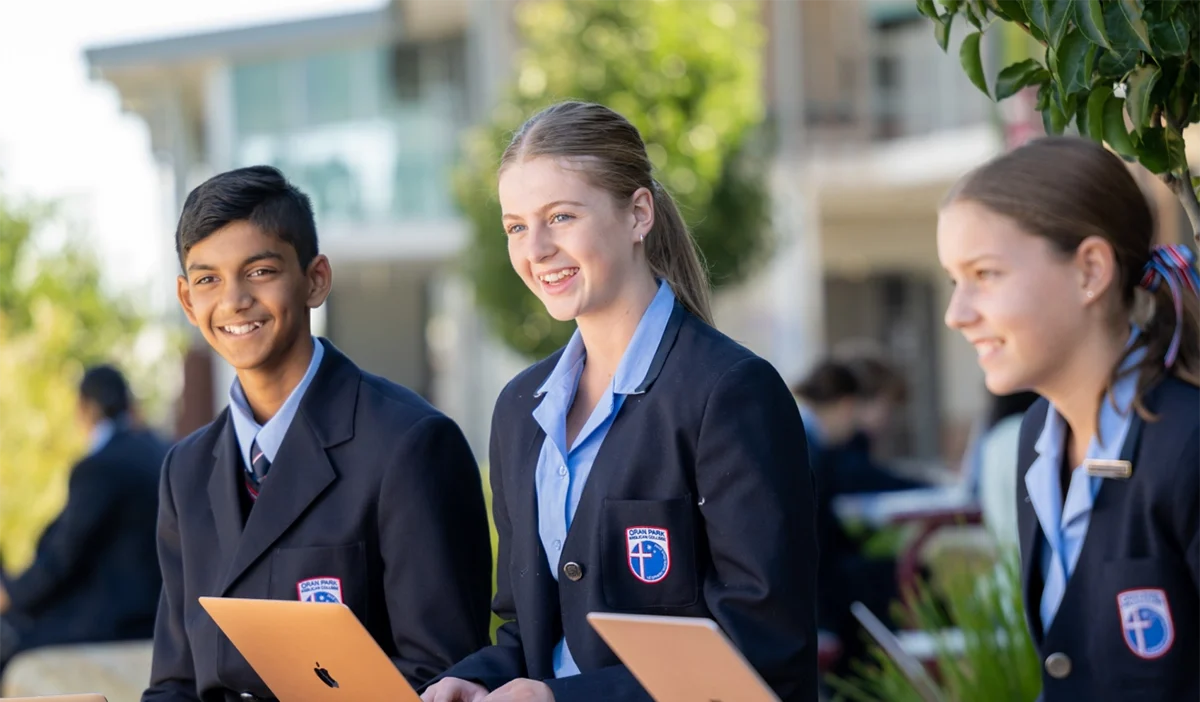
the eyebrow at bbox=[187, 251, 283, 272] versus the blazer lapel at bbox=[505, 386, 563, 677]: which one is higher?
the eyebrow at bbox=[187, 251, 283, 272]

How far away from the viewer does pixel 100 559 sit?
6.63m

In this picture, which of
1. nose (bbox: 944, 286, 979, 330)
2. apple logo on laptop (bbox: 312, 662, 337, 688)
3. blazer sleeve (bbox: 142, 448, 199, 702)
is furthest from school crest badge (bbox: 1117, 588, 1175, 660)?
blazer sleeve (bbox: 142, 448, 199, 702)

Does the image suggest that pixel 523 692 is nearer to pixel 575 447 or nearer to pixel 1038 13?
pixel 575 447

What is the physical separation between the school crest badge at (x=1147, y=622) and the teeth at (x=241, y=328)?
1.47 metres

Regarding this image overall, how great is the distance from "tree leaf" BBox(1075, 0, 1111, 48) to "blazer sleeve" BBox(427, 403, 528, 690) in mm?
1096

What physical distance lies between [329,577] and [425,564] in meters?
0.16

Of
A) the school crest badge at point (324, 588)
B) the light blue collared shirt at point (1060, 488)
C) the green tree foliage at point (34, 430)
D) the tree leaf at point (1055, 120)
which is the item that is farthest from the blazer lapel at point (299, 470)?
the green tree foliage at point (34, 430)

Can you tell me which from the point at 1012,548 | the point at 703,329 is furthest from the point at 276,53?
the point at 703,329

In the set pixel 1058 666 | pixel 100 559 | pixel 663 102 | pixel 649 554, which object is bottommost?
pixel 100 559

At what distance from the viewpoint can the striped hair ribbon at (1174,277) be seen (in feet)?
7.93

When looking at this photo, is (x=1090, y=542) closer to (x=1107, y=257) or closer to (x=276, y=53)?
(x=1107, y=257)

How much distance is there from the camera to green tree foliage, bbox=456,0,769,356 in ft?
36.8

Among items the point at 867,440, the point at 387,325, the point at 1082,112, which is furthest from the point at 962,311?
the point at 387,325

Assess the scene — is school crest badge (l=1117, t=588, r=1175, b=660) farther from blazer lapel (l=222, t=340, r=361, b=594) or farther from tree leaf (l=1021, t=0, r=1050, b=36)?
blazer lapel (l=222, t=340, r=361, b=594)
